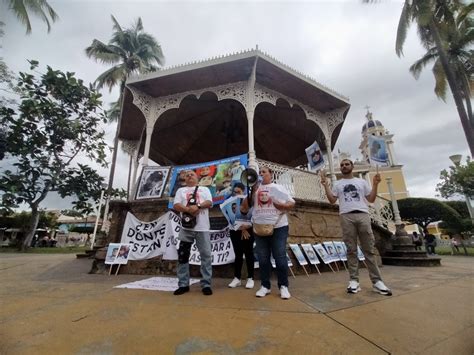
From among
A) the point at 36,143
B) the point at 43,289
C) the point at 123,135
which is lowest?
the point at 43,289

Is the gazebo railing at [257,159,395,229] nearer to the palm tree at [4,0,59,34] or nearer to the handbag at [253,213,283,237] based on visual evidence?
the handbag at [253,213,283,237]

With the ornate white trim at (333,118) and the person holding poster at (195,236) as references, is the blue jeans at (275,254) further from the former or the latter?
the ornate white trim at (333,118)

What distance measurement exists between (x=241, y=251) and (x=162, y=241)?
2216 millimetres

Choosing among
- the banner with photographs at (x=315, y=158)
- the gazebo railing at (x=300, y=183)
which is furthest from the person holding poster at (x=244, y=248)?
the banner with photographs at (x=315, y=158)

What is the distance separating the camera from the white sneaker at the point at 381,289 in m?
2.83

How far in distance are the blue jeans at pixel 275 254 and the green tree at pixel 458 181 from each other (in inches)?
856

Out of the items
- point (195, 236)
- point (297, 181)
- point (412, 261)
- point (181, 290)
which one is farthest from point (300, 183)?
point (181, 290)

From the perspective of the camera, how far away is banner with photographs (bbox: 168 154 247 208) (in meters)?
5.46

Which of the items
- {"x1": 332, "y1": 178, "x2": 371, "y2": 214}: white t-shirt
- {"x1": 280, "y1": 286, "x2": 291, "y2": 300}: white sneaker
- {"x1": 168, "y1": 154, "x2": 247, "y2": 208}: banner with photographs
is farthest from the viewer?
{"x1": 168, "y1": 154, "x2": 247, "y2": 208}: banner with photographs

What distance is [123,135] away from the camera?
31.9ft

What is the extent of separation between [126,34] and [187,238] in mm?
20050

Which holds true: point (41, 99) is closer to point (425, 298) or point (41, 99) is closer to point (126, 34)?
point (126, 34)

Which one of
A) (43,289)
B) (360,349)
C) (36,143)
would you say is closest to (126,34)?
(36,143)

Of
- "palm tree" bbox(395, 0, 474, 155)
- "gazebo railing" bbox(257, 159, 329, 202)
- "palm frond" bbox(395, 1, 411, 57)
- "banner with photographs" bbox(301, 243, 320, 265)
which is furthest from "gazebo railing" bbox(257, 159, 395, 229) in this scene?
"palm frond" bbox(395, 1, 411, 57)
